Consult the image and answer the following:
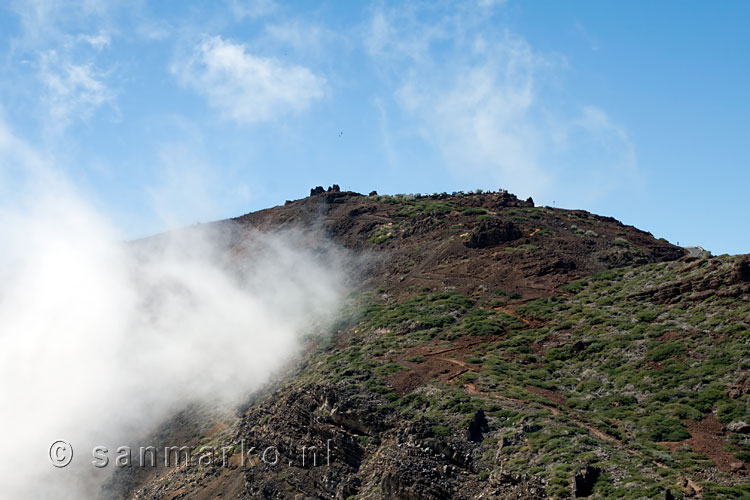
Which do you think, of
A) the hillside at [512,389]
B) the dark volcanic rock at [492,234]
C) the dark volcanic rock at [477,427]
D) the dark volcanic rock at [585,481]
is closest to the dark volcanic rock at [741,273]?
the hillside at [512,389]

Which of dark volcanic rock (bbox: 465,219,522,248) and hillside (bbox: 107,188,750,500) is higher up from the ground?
dark volcanic rock (bbox: 465,219,522,248)

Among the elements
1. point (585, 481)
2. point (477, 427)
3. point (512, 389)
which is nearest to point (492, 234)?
point (512, 389)

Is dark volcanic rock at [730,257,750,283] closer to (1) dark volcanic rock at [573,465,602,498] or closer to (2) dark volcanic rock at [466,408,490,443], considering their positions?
(2) dark volcanic rock at [466,408,490,443]

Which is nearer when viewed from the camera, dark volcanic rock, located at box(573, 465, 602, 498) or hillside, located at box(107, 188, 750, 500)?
dark volcanic rock, located at box(573, 465, 602, 498)

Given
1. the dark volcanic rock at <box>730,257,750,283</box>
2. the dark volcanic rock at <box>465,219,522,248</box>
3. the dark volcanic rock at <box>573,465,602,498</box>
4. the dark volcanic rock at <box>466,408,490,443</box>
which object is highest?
the dark volcanic rock at <box>465,219,522,248</box>

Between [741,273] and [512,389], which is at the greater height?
[741,273]

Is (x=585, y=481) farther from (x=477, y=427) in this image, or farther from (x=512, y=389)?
(x=512, y=389)

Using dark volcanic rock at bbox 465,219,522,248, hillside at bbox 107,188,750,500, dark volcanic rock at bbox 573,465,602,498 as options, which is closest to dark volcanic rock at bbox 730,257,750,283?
hillside at bbox 107,188,750,500

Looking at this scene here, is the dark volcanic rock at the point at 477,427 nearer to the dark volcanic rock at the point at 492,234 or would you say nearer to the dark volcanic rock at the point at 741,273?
the dark volcanic rock at the point at 741,273

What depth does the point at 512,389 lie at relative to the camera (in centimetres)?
4028

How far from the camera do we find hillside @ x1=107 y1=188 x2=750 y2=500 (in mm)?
31906

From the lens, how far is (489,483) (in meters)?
31.9

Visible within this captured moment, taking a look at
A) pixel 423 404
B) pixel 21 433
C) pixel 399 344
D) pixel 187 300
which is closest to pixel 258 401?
pixel 399 344

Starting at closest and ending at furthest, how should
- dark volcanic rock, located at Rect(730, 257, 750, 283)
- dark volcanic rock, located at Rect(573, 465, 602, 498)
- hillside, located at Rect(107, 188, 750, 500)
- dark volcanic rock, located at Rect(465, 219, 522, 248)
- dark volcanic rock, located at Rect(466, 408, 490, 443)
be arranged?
1. dark volcanic rock, located at Rect(573, 465, 602, 498)
2. hillside, located at Rect(107, 188, 750, 500)
3. dark volcanic rock, located at Rect(466, 408, 490, 443)
4. dark volcanic rock, located at Rect(730, 257, 750, 283)
5. dark volcanic rock, located at Rect(465, 219, 522, 248)
